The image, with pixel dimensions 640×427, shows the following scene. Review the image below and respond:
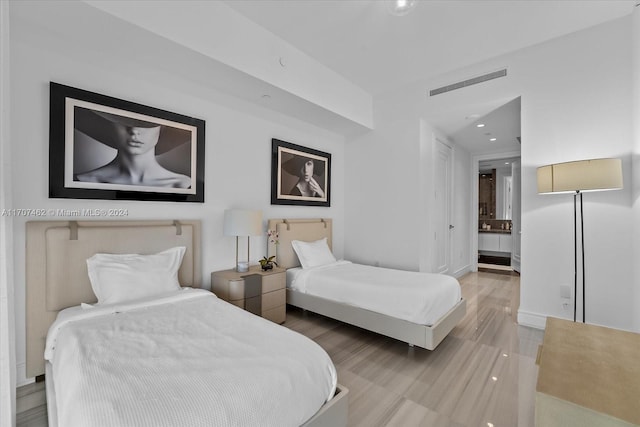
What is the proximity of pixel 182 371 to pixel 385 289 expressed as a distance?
6.29 ft

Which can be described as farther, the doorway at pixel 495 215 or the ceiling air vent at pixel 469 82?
the doorway at pixel 495 215

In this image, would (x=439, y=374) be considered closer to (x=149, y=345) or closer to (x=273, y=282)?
(x=273, y=282)

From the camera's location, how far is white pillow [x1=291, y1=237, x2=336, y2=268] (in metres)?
3.65

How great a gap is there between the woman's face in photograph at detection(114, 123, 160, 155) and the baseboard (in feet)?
14.3

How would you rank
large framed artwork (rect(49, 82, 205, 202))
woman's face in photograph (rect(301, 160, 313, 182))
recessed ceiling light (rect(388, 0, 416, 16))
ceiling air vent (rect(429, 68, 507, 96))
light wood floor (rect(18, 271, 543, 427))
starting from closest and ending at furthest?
light wood floor (rect(18, 271, 543, 427))
large framed artwork (rect(49, 82, 205, 202))
recessed ceiling light (rect(388, 0, 416, 16))
ceiling air vent (rect(429, 68, 507, 96))
woman's face in photograph (rect(301, 160, 313, 182))

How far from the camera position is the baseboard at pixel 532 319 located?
3061 millimetres

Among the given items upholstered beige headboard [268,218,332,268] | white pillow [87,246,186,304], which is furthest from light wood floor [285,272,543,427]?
white pillow [87,246,186,304]

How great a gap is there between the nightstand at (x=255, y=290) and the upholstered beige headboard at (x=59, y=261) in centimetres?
83

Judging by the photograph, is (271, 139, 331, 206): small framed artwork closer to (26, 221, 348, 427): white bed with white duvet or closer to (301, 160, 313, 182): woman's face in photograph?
(301, 160, 313, 182): woman's face in photograph

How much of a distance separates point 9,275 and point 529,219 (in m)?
4.33

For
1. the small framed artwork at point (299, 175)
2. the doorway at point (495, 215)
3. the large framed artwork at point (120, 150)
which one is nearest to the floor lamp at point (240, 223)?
the large framed artwork at point (120, 150)

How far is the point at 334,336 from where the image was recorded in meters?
2.85

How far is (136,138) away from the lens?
2502 millimetres

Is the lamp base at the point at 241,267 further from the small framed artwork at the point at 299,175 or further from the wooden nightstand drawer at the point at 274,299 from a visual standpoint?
the small framed artwork at the point at 299,175
